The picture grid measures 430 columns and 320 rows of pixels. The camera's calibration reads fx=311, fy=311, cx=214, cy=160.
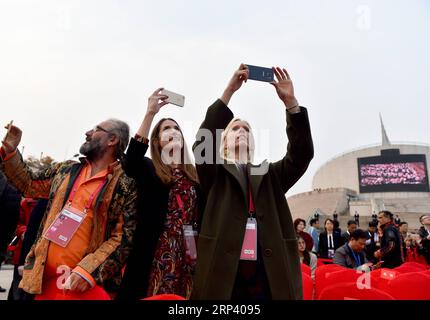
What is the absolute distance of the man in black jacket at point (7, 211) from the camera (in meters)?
3.00

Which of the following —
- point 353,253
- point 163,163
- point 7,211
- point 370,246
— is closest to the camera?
point 163,163

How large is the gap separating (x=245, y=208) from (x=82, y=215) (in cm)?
83

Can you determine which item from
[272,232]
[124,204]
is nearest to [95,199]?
[124,204]

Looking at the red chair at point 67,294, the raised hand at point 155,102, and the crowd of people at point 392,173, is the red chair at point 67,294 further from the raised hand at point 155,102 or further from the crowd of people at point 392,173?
the crowd of people at point 392,173

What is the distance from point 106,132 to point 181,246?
846 mm

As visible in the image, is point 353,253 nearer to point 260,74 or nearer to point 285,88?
point 285,88

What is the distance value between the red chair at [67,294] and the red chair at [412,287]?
6.20 ft

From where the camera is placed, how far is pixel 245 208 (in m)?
1.48

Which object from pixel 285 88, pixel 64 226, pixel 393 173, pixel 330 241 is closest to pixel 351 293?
pixel 285 88

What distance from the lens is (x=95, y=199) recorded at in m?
1.65

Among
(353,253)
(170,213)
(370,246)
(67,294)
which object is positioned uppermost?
(170,213)

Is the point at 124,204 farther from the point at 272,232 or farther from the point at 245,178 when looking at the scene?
the point at 272,232

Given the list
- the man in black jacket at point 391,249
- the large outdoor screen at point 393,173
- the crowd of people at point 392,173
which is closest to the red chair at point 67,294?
the man in black jacket at point 391,249

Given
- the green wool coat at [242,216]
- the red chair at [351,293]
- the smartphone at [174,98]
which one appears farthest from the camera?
the smartphone at [174,98]
